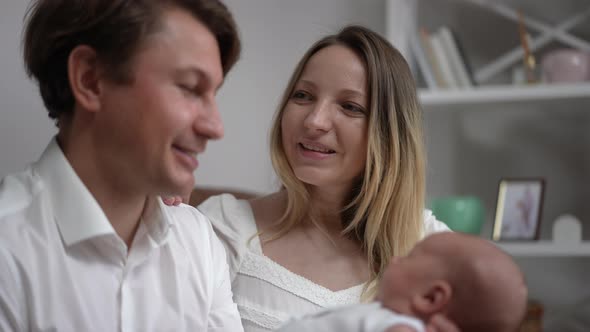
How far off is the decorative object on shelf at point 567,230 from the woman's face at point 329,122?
133 cm

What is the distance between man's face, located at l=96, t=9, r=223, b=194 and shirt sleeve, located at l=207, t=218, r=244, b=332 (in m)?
0.37

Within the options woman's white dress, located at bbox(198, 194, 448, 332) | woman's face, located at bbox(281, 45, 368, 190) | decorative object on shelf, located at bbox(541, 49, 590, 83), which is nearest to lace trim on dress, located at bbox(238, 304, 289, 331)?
woman's white dress, located at bbox(198, 194, 448, 332)

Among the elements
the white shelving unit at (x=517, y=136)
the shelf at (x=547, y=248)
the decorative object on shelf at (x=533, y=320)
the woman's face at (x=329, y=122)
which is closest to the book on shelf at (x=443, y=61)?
the white shelving unit at (x=517, y=136)

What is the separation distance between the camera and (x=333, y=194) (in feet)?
6.31

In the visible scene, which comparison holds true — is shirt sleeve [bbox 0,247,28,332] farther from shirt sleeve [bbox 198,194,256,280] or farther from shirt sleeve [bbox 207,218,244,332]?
shirt sleeve [bbox 198,194,256,280]

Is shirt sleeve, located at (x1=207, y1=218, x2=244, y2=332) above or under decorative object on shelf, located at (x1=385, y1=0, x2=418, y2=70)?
under

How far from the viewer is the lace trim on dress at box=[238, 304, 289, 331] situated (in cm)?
175

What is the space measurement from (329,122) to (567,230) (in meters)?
1.50

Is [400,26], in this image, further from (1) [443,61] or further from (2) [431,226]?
(2) [431,226]

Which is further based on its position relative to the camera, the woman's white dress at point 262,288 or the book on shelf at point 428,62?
the book on shelf at point 428,62

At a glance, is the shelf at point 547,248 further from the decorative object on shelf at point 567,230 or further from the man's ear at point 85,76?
the man's ear at point 85,76

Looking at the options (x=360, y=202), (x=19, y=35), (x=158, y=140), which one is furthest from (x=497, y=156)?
(x=158, y=140)

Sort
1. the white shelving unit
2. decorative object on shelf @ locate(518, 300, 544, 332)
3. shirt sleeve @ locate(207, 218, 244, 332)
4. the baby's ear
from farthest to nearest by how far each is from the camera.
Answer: the white shelving unit < decorative object on shelf @ locate(518, 300, 544, 332) < shirt sleeve @ locate(207, 218, 244, 332) < the baby's ear

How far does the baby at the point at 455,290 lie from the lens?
1.12 m
